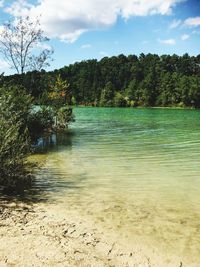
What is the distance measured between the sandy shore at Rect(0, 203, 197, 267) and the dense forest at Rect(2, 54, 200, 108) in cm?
10596

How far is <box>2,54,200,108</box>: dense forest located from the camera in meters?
127

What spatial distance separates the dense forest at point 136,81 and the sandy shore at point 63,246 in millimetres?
105959

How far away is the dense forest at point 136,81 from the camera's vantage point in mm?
126562

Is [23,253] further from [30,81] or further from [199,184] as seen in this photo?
[30,81]

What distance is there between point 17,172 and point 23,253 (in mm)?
5733

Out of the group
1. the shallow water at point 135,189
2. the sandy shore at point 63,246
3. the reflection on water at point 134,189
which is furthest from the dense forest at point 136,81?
the sandy shore at point 63,246

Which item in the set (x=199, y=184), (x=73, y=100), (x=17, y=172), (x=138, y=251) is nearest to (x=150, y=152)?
(x=199, y=184)

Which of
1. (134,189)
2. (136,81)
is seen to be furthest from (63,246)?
(136,81)

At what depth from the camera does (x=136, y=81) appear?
504 ft

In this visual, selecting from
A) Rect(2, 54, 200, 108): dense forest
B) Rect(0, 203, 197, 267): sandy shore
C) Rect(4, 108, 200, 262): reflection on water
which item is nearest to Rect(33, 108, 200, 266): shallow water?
Rect(4, 108, 200, 262): reflection on water

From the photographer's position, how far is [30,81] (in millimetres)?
35281

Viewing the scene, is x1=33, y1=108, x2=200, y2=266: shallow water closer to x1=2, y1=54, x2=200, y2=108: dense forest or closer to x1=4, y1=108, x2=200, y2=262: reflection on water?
x1=4, y1=108, x2=200, y2=262: reflection on water

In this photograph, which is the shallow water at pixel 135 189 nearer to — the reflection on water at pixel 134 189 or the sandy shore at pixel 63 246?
the reflection on water at pixel 134 189

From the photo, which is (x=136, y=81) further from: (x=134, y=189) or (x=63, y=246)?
(x=63, y=246)
